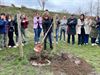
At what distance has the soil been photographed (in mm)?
12797

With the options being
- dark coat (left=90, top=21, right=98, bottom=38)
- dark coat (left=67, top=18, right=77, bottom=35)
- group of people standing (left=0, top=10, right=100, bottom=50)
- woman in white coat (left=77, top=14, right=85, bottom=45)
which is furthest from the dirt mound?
dark coat (left=90, top=21, right=98, bottom=38)

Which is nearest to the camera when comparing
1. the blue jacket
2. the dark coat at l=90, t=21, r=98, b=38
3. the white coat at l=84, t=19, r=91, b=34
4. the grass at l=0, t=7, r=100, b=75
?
the grass at l=0, t=7, r=100, b=75

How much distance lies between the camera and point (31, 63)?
13.7 meters

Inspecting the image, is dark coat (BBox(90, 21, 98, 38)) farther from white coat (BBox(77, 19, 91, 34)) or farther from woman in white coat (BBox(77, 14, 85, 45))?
woman in white coat (BBox(77, 14, 85, 45))

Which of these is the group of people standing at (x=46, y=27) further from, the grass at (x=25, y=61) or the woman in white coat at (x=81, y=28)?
the grass at (x=25, y=61)

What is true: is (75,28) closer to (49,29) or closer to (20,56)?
(49,29)

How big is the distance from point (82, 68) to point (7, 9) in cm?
2803

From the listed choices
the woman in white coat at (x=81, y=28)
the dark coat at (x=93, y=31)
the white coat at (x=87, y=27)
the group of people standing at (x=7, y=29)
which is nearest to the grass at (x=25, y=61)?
the group of people standing at (x=7, y=29)

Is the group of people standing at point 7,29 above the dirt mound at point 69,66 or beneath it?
above

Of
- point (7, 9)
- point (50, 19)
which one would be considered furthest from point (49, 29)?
point (7, 9)

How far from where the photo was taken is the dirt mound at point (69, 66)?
503 inches

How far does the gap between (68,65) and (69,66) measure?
125 mm

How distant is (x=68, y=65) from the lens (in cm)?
1350

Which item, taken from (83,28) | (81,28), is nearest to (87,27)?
(83,28)
